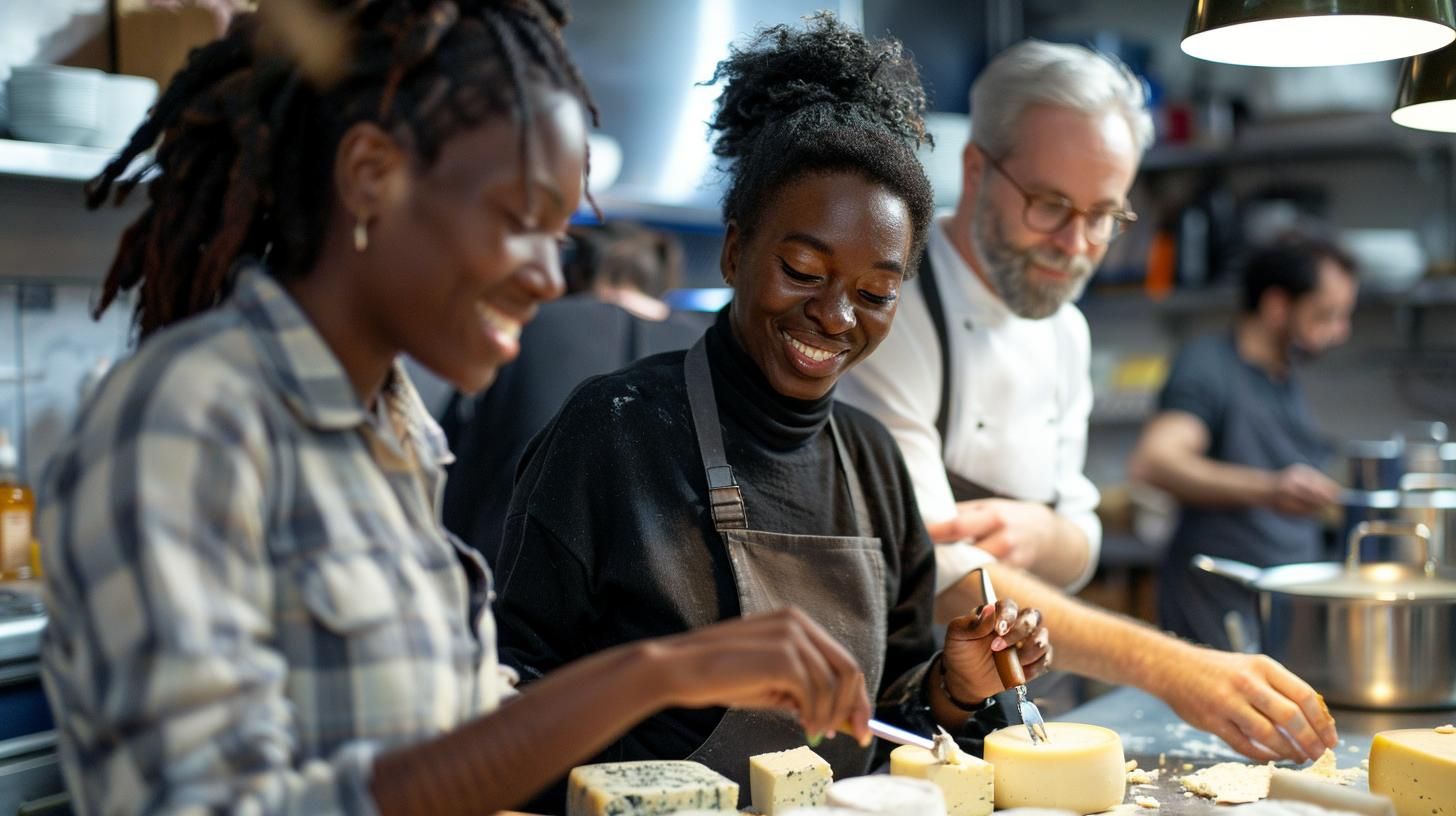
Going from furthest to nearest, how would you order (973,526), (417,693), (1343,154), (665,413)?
(1343,154) < (973,526) < (665,413) < (417,693)

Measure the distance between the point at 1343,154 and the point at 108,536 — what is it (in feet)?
16.5

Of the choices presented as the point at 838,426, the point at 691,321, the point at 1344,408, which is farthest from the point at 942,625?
the point at 1344,408

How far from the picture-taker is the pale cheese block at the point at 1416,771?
144 cm

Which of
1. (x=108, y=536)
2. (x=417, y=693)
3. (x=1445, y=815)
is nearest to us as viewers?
(x=108, y=536)

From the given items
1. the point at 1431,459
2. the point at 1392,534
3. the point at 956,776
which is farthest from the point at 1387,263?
the point at 956,776

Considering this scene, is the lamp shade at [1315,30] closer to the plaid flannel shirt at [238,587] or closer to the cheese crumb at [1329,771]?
the cheese crumb at [1329,771]

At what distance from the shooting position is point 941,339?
7.01 feet

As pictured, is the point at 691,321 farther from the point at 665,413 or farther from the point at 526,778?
the point at 526,778

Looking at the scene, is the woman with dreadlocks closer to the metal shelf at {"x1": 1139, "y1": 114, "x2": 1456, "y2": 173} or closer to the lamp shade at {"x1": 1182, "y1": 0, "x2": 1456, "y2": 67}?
the lamp shade at {"x1": 1182, "y1": 0, "x2": 1456, "y2": 67}

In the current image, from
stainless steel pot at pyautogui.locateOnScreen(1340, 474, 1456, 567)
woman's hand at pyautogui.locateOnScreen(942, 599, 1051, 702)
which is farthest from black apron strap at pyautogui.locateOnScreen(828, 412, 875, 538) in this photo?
stainless steel pot at pyautogui.locateOnScreen(1340, 474, 1456, 567)

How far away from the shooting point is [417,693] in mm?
930

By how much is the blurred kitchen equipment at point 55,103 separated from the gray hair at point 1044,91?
161 cm

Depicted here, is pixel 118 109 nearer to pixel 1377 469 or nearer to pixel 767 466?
pixel 767 466

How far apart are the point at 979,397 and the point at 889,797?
3.55 ft
